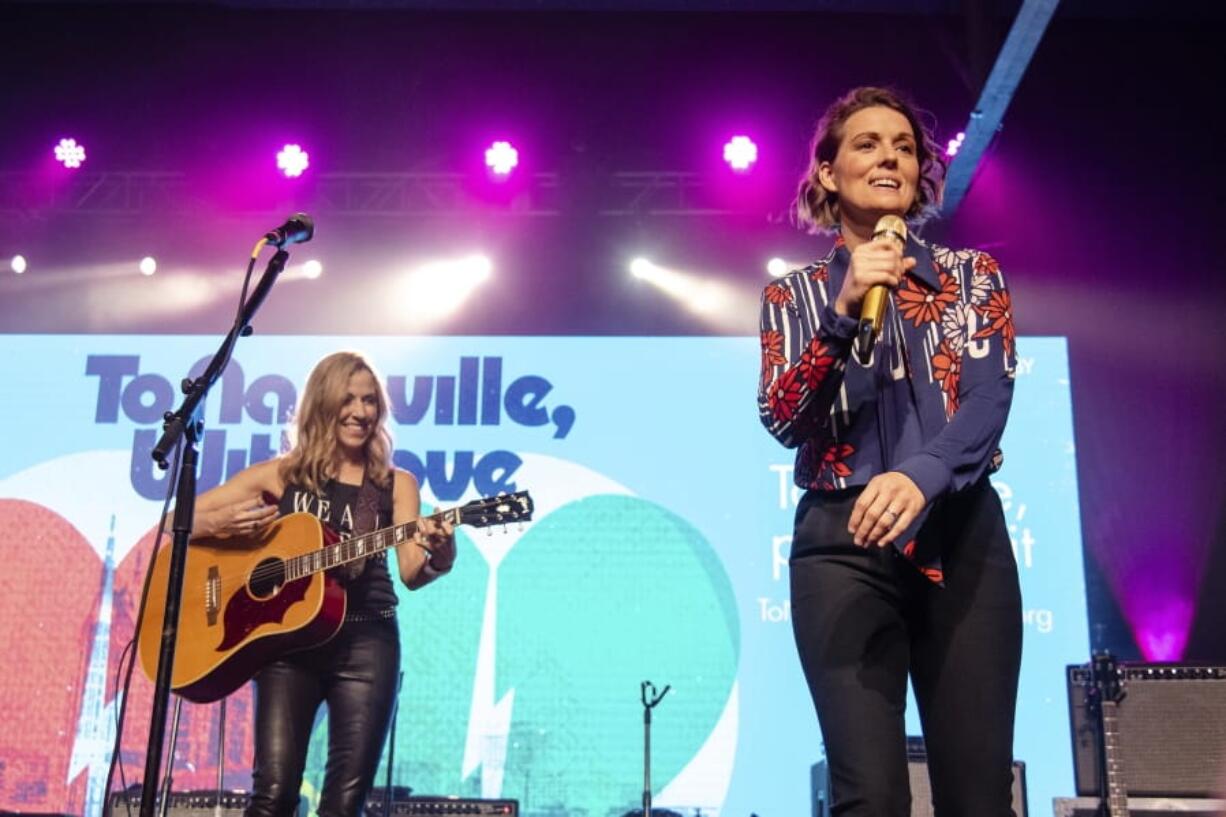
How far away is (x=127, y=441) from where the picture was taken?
272 inches

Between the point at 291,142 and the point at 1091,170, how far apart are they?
16.2 ft

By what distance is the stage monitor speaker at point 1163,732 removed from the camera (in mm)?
4566

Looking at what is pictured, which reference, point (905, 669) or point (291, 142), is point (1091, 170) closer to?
point (291, 142)

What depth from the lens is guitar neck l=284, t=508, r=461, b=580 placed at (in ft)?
12.9

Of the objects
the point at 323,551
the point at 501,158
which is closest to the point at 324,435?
the point at 323,551

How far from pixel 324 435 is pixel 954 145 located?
14.4ft

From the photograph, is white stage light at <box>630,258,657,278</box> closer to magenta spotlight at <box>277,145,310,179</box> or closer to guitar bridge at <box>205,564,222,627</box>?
magenta spotlight at <box>277,145,310,179</box>

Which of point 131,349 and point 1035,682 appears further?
point 131,349

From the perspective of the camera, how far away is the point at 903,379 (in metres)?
1.94

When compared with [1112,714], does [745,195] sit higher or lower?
higher

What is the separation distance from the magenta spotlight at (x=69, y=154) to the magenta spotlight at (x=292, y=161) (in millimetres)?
1230

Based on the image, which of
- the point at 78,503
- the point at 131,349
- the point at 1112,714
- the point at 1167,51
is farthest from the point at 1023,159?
the point at 78,503

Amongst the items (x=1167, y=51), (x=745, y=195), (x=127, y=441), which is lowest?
(x=127, y=441)

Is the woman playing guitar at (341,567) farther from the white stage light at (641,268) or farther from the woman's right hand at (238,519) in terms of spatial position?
the white stage light at (641,268)
